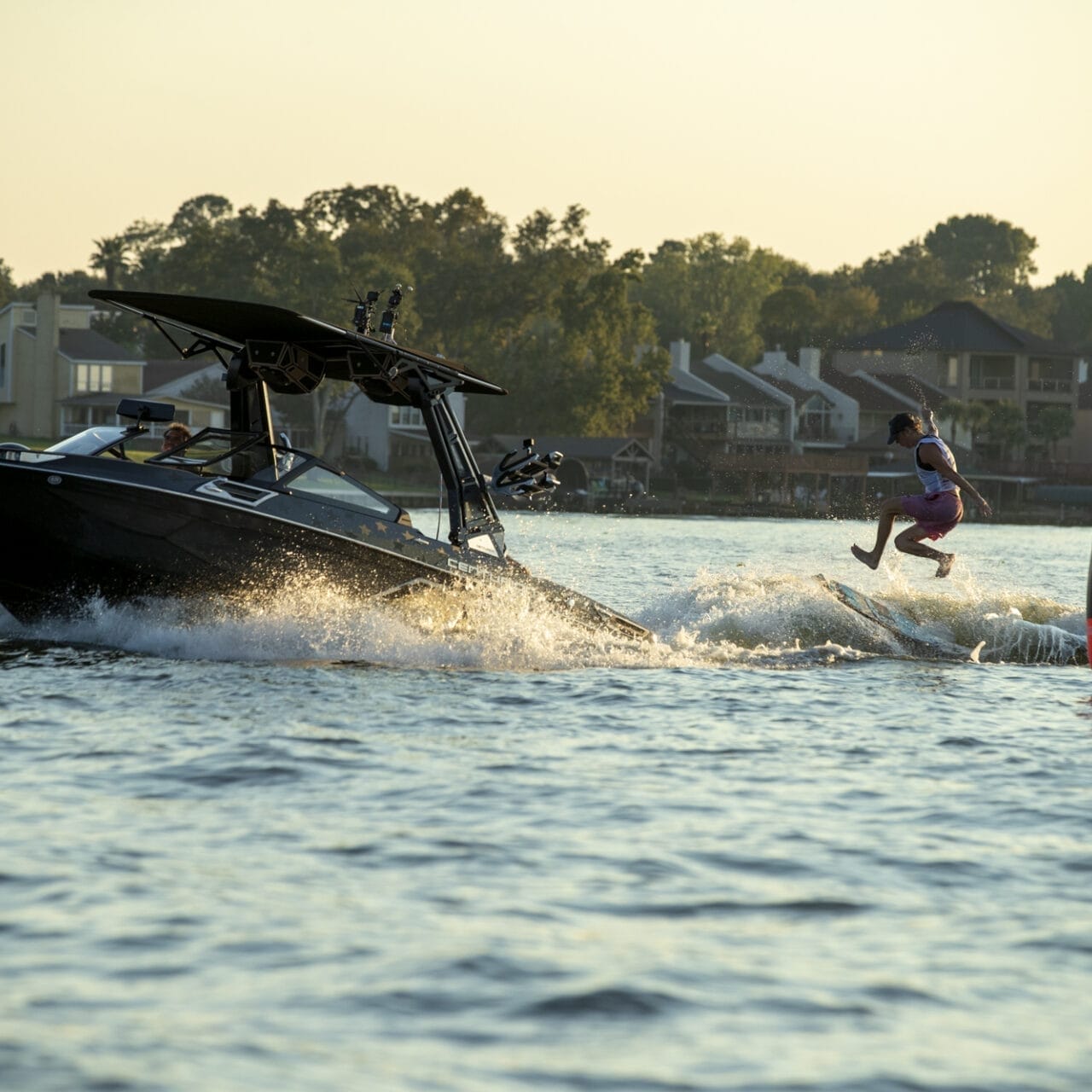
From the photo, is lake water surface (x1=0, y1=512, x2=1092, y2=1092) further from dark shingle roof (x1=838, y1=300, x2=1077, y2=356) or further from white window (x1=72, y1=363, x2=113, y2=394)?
dark shingle roof (x1=838, y1=300, x2=1077, y2=356)

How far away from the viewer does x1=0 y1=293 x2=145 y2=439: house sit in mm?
94250

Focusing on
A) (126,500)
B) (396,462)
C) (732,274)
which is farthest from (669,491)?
(126,500)

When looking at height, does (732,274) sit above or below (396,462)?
above

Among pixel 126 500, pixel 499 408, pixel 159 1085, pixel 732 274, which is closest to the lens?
pixel 159 1085

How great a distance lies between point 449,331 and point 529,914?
101883 millimetres

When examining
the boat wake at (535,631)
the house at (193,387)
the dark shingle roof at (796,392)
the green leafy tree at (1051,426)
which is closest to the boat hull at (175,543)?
the boat wake at (535,631)

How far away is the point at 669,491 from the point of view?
103 meters

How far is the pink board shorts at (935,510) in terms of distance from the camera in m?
18.4

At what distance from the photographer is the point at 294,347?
15.5 meters

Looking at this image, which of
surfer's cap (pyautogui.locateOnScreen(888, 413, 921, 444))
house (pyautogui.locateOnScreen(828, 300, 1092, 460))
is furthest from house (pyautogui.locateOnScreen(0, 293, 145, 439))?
surfer's cap (pyautogui.locateOnScreen(888, 413, 921, 444))

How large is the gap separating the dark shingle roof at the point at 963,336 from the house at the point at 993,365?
0.05 metres

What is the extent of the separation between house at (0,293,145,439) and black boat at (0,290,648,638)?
80.1 m

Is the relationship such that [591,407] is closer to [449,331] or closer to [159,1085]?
[449,331]

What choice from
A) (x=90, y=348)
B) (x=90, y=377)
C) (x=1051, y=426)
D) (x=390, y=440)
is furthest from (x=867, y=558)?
(x=1051, y=426)
